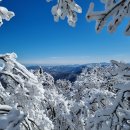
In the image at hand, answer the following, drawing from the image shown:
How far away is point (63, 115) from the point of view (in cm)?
2256

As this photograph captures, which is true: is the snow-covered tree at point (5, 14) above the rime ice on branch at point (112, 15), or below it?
above

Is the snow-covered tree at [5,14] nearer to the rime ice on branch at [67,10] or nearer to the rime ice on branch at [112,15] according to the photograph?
the rime ice on branch at [67,10]

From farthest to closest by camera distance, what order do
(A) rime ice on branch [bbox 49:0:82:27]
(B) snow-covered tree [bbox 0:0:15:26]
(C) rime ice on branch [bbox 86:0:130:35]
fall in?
(B) snow-covered tree [bbox 0:0:15:26]
(A) rime ice on branch [bbox 49:0:82:27]
(C) rime ice on branch [bbox 86:0:130:35]

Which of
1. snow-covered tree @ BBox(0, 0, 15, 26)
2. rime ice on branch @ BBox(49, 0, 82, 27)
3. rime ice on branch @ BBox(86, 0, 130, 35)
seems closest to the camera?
rime ice on branch @ BBox(86, 0, 130, 35)

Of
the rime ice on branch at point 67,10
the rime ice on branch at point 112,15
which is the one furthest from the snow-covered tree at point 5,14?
the rime ice on branch at point 112,15

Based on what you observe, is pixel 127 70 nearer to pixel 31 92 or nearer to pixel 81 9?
pixel 81 9

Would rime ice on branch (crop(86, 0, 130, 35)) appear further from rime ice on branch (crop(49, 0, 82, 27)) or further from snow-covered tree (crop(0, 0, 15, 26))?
snow-covered tree (crop(0, 0, 15, 26))

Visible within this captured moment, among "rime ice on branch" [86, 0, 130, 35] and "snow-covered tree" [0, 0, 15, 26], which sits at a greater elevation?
"snow-covered tree" [0, 0, 15, 26]

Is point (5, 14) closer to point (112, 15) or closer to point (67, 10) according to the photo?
point (67, 10)

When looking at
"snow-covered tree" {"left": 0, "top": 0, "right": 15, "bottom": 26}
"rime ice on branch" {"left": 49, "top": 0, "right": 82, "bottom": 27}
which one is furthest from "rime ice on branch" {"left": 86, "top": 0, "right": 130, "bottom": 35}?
"snow-covered tree" {"left": 0, "top": 0, "right": 15, "bottom": 26}

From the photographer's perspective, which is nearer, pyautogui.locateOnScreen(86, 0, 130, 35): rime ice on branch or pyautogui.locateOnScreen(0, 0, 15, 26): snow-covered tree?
pyautogui.locateOnScreen(86, 0, 130, 35): rime ice on branch

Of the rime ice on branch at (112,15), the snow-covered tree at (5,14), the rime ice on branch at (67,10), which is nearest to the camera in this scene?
the rime ice on branch at (112,15)

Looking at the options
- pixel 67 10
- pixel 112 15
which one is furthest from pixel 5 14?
pixel 112 15

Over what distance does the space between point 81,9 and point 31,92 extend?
7.89 metres
